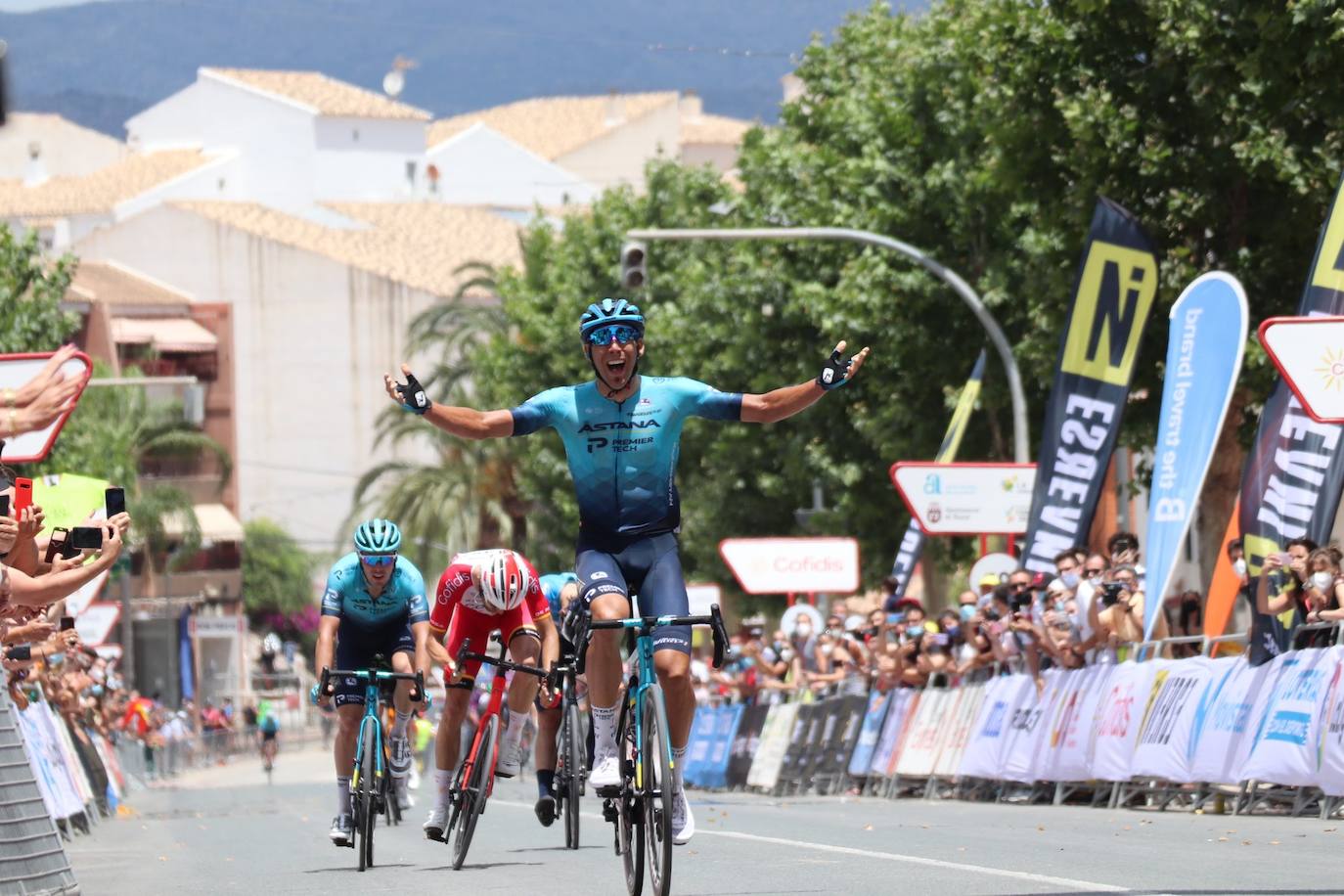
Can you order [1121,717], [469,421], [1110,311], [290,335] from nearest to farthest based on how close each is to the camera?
[469,421] < [1121,717] < [1110,311] < [290,335]

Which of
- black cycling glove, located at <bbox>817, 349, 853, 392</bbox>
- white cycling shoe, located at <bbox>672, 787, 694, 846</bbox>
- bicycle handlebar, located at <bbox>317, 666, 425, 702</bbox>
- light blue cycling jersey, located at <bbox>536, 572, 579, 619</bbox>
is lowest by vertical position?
bicycle handlebar, located at <bbox>317, 666, 425, 702</bbox>

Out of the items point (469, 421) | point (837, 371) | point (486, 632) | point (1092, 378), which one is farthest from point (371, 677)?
point (1092, 378)

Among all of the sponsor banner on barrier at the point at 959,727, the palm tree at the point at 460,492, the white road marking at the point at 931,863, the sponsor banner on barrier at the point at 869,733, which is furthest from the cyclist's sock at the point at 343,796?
the palm tree at the point at 460,492

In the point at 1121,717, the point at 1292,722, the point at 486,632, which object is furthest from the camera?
the point at 1121,717

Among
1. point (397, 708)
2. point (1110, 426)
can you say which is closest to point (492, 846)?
point (397, 708)

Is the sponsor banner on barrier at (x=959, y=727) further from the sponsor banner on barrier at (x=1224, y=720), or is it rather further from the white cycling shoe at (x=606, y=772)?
the white cycling shoe at (x=606, y=772)

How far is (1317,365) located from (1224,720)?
2.89 metres

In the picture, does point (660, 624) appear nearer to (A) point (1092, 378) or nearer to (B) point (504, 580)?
(B) point (504, 580)

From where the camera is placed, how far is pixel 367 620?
1570cm

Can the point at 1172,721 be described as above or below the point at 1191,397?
below

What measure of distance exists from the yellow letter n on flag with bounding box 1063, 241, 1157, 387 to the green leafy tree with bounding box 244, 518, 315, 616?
76748mm

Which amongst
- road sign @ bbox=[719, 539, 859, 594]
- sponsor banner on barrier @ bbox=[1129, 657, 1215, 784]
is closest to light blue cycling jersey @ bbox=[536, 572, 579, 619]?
sponsor banner on barrier @ bbox=[1129, 657, 1215, 784]

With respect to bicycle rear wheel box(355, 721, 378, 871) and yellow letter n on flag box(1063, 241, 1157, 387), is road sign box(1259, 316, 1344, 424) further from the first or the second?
yellow letter n on flag box(1063, 241, 1157, 387)

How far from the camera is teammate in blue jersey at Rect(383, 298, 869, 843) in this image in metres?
11.0
